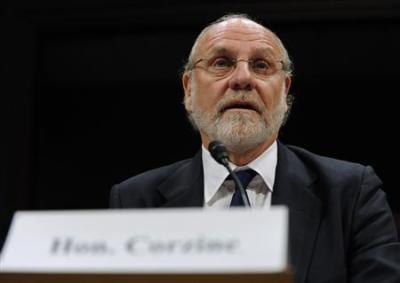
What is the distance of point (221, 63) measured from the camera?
1715mm

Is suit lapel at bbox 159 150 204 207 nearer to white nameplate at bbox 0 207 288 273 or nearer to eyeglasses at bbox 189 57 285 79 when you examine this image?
eyeglasses at bbox 189 57 285 79

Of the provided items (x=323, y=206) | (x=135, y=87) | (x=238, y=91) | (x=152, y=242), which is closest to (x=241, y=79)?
(x=238, y=91)

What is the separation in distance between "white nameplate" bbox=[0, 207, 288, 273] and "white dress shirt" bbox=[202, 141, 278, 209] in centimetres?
75

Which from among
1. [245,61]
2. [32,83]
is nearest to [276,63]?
[245,61]

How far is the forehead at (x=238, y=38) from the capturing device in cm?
170

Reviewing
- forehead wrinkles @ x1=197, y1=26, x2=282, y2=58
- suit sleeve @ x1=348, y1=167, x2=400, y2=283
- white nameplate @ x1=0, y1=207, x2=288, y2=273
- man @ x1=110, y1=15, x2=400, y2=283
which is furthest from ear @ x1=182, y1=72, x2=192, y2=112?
white nameplate @ x1=0, y1=207, x2=288, y2=273

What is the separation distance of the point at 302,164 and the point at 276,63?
0.27 metres

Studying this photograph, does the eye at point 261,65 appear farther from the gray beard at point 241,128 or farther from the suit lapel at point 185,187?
the suit lapel at point 185,187

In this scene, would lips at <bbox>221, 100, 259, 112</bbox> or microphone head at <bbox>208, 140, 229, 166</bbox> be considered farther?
lips at <bbox>221, 100, 259, 112</bbox>

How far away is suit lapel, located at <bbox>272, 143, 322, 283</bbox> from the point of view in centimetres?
142

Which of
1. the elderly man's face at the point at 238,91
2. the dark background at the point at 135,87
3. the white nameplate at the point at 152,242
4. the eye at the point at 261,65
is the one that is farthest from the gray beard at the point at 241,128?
the dark background at the point at 135,87

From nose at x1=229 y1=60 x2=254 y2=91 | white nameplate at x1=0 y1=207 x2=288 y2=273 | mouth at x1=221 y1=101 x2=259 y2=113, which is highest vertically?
white nameplate at x1=0 y1=207 x2=288 y2=273

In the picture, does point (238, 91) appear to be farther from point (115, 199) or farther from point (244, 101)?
point (115, 199)

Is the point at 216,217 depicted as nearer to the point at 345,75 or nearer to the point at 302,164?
the point at 302,164
